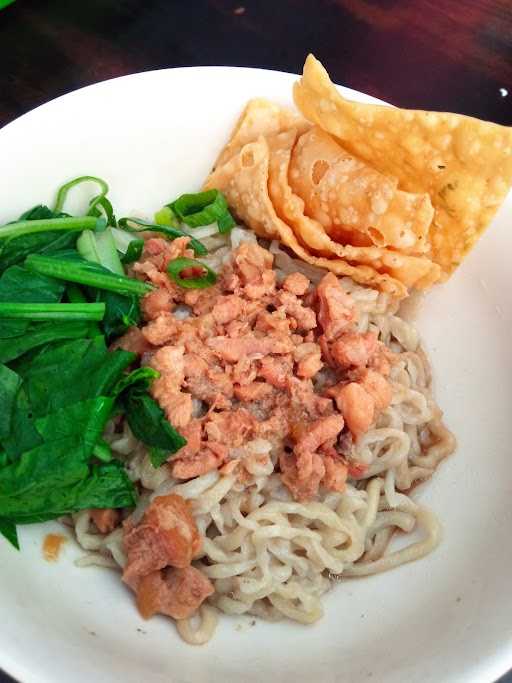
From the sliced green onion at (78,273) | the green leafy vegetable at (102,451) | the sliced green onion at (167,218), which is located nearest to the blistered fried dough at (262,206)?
the sliced green onion at (167,218)

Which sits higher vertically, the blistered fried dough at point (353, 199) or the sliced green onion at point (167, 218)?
the blistered fried dough at point (353, 199)

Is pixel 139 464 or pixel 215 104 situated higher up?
pixel 215 104

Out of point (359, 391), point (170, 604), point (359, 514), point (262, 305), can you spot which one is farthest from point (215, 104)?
point (170, 604)

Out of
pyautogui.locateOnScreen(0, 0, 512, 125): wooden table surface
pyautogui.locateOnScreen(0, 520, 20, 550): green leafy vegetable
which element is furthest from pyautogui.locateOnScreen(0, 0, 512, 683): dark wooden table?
pyautogui.locateOnScreen(0, 520, 20, 550): green leafy vegetable

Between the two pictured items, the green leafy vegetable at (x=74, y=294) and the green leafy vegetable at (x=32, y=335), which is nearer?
the green leafy vegetable at (x=32, y=335)

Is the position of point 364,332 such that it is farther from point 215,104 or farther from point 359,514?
point 215,104

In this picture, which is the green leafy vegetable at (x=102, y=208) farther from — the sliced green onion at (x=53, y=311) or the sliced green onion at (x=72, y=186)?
the sliced green onion at (x=53, y=311)

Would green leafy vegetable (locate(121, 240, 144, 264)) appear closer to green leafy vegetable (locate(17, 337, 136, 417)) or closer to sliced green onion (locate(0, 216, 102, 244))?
sliced green onion (locate(0, 216, 102, 244))
